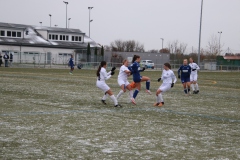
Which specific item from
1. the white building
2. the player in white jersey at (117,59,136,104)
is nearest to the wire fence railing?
the white building

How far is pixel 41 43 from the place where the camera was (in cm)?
7856

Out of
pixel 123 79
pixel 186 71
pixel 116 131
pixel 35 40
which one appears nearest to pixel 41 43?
pixel 35 40

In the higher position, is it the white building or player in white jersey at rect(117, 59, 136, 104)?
the white building

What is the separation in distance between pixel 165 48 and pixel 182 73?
111 meters

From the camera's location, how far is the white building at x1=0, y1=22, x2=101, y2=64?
67625 mm

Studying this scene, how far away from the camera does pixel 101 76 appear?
14.2 metres

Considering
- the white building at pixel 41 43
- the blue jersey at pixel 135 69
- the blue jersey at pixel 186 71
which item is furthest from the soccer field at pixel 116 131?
the white building at pixel 41 43

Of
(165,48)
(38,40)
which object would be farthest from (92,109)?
(165,48)

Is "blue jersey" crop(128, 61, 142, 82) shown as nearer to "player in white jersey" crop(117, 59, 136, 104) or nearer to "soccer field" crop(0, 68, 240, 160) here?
"player in white jersey" crop(117, 59, 136, 104)

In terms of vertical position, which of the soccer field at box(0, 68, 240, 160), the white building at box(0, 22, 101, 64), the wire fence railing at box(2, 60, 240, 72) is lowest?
the soccer field at box(0, 68, 240, 160)

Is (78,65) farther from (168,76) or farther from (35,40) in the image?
(168,76)

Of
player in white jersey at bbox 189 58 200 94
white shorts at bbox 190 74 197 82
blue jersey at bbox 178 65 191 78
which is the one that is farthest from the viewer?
white shorts at bbox 190 74 197 82

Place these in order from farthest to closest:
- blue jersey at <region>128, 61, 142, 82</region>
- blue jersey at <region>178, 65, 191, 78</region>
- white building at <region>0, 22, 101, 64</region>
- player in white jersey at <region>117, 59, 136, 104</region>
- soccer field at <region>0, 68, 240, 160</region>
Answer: white building at <region>0, 22, 101, 64</region> → blue jersey at <region>178, 65, 191, 78</region> → blue jersey at <region>128, 61, 142, 82</region> → player in white jersey at <region>117, 59, 136, 104</region> → soccer field at <region>0, 68, 240, 160</region>

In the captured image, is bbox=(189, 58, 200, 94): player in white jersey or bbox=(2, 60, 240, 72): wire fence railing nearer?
bbox=(189, 58, 200, 94): player in white jersey
